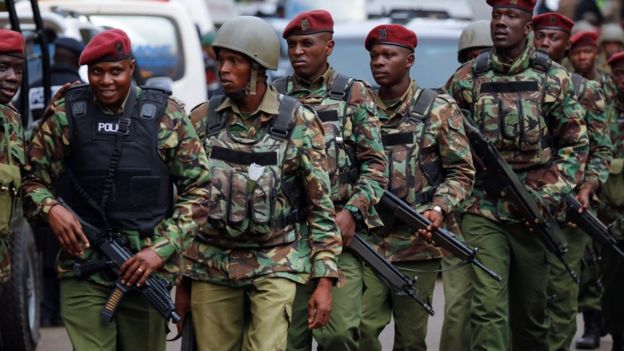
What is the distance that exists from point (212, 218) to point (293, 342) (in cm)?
86

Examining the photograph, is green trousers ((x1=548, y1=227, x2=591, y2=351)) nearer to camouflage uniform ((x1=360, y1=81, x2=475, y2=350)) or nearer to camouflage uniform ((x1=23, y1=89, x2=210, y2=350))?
camouflage uniform ((x1=360, y1=81, x2=475, y2=350))

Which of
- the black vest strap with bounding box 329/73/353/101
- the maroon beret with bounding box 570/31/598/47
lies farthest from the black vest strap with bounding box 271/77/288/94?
the maroon beret with bounding box 570/31/598/47

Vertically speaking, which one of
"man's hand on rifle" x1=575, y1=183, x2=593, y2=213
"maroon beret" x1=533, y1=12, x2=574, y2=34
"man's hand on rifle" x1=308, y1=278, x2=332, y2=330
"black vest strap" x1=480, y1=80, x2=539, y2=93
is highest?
"black vest strap" x1=480, y1=80, x2=539, y2=93

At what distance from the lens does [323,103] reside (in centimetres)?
761

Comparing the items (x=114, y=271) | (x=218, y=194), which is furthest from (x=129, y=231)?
(x=218, y=194)

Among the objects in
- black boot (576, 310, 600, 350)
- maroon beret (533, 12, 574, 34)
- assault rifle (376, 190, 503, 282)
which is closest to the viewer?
assault rifle (376, 190, 503, 282)

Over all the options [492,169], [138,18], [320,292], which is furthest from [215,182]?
[138,18]

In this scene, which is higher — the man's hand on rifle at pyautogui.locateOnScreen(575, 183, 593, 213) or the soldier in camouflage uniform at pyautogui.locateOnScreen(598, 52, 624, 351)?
the man's hand on rifle at pyautogui.locateOnScreen(575, 183, 593, 213)

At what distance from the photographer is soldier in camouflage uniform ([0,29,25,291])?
6.95 m

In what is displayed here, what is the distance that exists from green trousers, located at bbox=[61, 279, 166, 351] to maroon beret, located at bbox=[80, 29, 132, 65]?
2.85 feet

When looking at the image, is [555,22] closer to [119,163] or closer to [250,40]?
[250,40]

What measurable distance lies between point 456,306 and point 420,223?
40.1 inches

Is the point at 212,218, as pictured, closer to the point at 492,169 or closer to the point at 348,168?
the point at 348,168

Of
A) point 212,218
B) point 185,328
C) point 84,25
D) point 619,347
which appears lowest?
point 619,347
